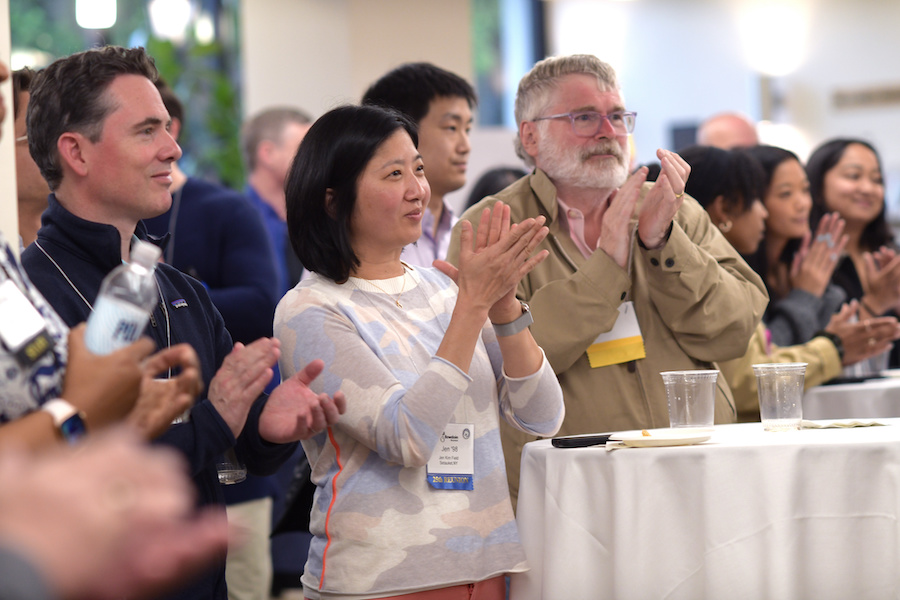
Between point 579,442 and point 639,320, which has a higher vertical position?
point 639,320

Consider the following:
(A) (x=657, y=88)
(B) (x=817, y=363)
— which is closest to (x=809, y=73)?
(A) (x=657, y=88)

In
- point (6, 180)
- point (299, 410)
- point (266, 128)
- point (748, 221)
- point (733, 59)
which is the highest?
point (733, 59)

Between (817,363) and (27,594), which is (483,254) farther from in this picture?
(817,363)

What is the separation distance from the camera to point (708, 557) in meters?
1.88

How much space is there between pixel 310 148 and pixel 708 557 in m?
1.21

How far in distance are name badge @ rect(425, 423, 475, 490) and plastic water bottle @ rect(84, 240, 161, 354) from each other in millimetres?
729

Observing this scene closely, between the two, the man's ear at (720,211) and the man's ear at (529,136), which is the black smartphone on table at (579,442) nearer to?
the man's ear at (529,136)

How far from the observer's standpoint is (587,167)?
2.79 m

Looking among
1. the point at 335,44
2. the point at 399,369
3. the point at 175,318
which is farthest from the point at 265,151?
the point at 399,369

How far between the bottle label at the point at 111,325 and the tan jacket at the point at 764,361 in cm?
200

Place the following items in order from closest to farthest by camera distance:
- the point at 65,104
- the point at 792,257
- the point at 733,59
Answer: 1. the point at 65,104
2. the point at 792,257
3. the point at 733,59

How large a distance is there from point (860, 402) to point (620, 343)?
123cm

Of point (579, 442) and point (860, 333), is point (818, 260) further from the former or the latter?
point (579, 442)

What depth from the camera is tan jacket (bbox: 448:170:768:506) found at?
246 centimetres
